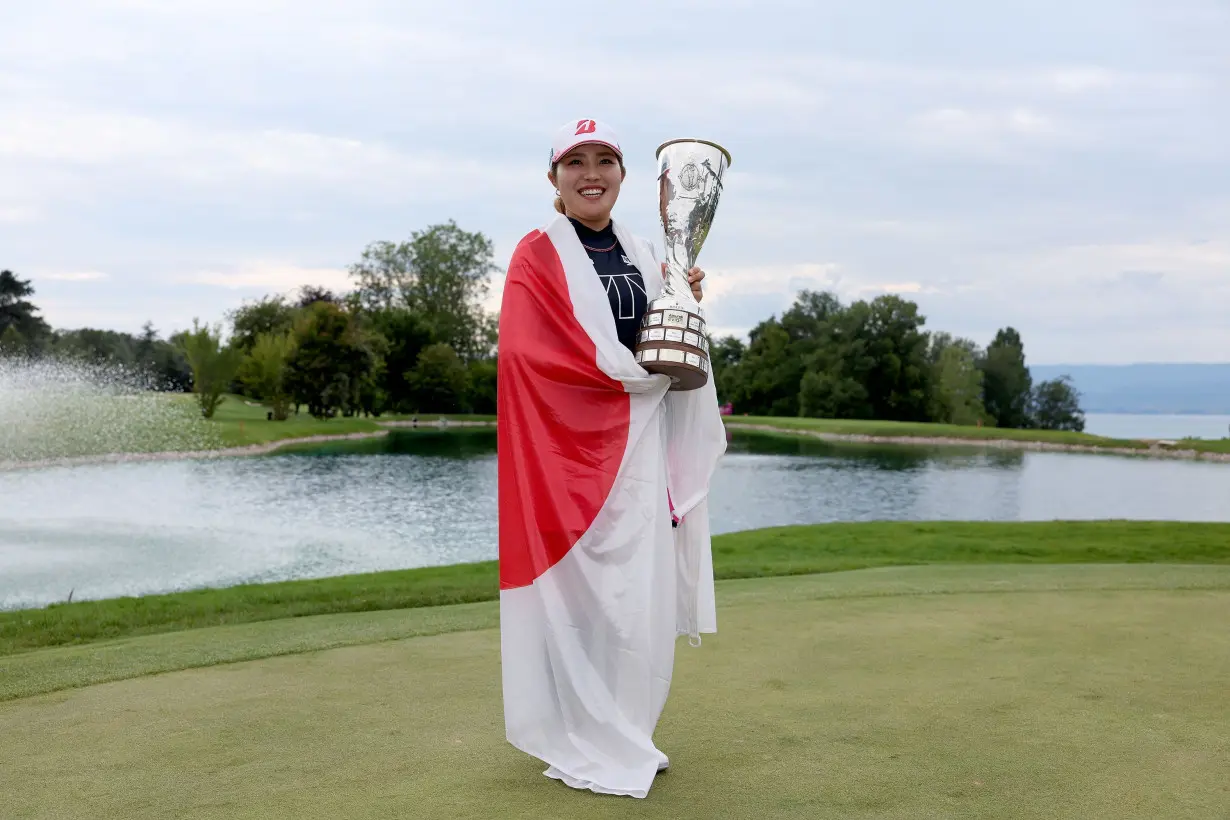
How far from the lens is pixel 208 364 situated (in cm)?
4697

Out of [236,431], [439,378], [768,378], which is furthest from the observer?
[768,378]

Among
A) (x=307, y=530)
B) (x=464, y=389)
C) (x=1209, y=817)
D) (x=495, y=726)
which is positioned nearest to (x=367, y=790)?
(x=495, y=726)

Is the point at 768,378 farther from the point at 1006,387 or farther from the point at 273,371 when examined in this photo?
the point at 273,371

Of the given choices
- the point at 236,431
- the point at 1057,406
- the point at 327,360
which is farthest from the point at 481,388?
the point at 1057,406

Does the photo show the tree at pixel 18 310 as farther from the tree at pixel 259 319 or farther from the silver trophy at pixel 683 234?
A: the silver trophy at pixel 683 234

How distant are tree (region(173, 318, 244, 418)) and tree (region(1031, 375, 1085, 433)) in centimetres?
6425

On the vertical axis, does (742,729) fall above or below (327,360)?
below

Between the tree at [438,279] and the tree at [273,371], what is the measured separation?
61.9 feet

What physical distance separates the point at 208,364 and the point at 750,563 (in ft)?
134

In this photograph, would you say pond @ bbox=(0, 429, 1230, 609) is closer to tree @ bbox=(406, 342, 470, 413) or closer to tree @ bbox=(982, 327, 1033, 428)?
tree @ bbox=(406, 342, 470, 413)

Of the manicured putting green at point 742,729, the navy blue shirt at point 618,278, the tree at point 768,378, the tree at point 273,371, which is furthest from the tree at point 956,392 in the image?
the navy blue shirt at point 618,278

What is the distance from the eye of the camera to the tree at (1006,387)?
3191 inches

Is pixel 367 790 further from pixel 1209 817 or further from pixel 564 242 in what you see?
pixel 1209 817

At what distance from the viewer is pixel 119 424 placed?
37469 mm
